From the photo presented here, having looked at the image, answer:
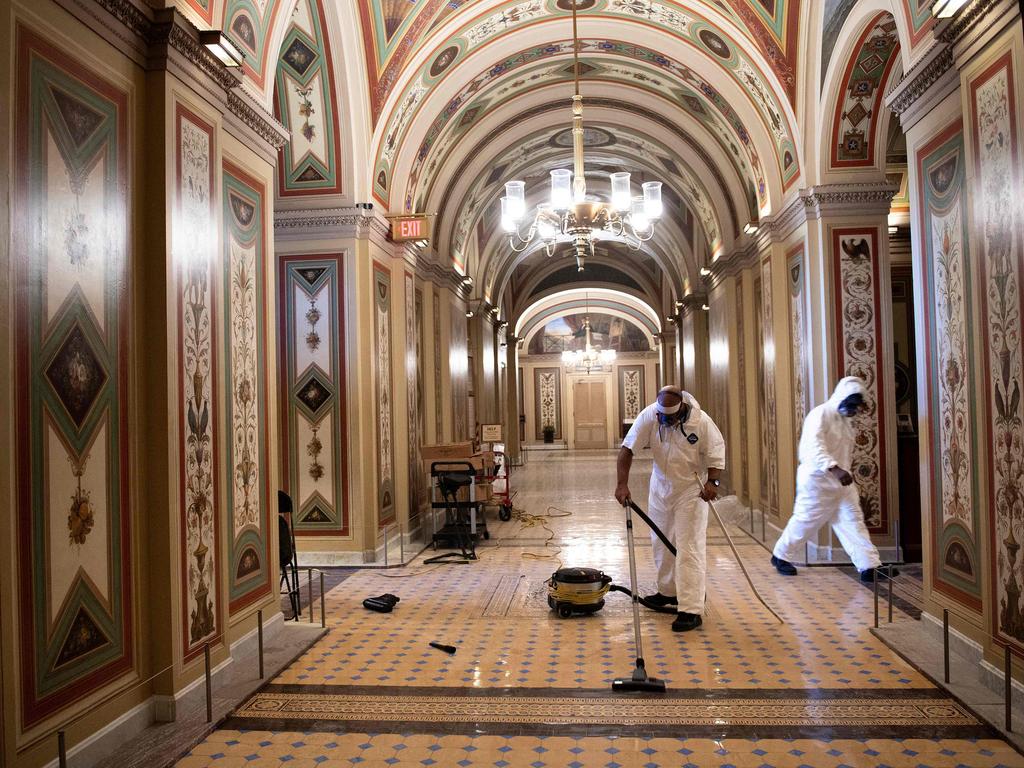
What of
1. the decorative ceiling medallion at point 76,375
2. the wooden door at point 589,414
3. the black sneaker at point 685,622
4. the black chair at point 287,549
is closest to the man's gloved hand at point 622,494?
the black sneaker at point 685,622

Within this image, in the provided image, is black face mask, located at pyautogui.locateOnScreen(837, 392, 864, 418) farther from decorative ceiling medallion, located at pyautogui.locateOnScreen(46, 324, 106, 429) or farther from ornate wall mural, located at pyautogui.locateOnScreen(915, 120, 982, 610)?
decorative ceiling medallion, located at pyautogui.locateOnScreen(46, 324, 106, 429)

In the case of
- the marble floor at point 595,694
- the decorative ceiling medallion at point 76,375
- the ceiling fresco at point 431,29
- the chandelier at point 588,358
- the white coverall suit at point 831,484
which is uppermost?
the ceiling fresco at point 431,29

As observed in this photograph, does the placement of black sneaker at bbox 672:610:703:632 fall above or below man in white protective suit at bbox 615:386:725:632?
below

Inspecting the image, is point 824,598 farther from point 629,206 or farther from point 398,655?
point 629,206

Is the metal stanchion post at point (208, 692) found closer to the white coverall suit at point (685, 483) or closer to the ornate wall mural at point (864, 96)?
the white coverall suit at point (685, 483)

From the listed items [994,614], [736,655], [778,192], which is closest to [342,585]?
[736,655]

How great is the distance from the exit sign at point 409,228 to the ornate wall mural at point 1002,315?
6.12 metres

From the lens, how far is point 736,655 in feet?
17.0

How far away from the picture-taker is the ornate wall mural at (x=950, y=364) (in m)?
4.65

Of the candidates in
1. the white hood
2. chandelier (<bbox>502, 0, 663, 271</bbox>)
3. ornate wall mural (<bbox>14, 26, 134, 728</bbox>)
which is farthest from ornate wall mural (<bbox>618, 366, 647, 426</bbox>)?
ornate wall mural (<bbox>14, 26, 134, 728</bbox>)

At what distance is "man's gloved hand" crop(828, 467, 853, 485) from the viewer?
6.70 m

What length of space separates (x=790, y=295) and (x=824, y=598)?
3922mm

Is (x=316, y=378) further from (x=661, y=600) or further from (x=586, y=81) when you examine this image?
(x=586, y=81)

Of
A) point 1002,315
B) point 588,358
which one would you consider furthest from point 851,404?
point 588,358
